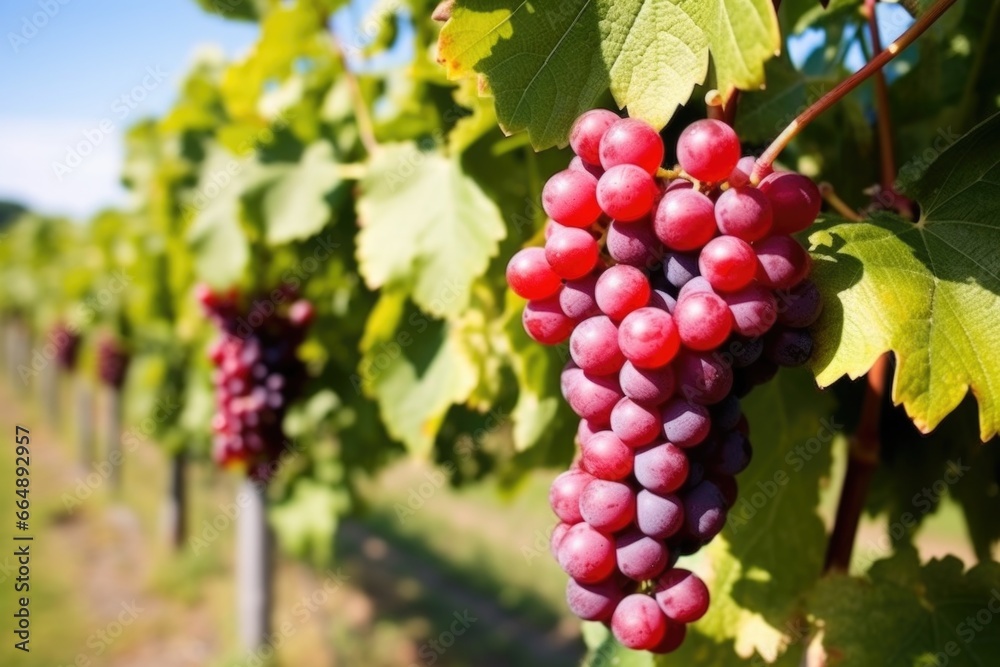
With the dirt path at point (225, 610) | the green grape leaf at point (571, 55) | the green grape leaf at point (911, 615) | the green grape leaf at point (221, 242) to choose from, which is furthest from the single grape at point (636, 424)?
the dirt path at point (225, 610)

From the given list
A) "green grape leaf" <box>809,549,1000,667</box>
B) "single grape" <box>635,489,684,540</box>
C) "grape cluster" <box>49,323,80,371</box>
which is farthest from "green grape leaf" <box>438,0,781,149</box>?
"grape cluster" <box>49,323,80,371</box>

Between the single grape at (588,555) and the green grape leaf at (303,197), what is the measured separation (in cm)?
159

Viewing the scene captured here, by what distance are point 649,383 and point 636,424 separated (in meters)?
0.05

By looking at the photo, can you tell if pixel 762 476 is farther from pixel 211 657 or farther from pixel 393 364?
pixel 211 657

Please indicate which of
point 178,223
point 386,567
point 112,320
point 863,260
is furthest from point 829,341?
point 386,567

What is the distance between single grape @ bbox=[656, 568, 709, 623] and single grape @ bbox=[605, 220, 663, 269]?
0.39 m

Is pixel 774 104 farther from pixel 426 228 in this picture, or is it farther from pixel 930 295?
pixel 426 228

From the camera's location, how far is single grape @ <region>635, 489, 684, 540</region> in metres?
0.91

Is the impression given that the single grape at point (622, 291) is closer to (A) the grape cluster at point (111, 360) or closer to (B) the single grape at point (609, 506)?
(B) the single grape at point (609, 506)

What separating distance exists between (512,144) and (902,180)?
2.75 feet

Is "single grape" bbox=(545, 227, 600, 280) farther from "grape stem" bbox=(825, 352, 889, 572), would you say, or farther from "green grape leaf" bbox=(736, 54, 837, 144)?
"grape stem" bbox=(825, 352, 889, 572)

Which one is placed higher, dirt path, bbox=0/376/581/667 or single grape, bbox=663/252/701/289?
single grape, bbox=663/252/701/289

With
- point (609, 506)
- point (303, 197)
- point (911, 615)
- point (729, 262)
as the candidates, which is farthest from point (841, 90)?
point (303, 197)

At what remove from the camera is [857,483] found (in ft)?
4.56
